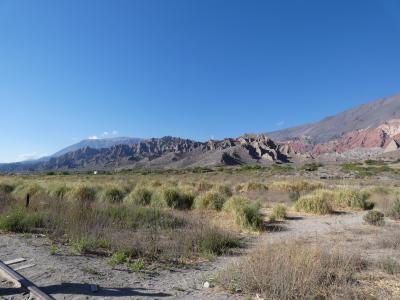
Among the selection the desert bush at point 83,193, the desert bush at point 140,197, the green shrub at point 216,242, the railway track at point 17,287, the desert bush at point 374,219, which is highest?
the desert bush at point 83,193

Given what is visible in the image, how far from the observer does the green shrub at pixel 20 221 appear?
11523 mm

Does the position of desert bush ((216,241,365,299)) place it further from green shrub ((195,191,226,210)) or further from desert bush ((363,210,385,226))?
green shrub ((195,191,226,210))

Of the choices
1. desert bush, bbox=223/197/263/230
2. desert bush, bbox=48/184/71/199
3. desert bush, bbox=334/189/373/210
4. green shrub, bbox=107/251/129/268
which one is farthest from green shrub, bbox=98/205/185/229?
desert bush, bbox=334/189/373/210

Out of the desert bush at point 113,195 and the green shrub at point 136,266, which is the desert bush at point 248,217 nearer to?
the green shrub at point 136,266

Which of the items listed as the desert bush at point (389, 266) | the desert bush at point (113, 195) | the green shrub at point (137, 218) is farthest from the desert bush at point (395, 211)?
the desert bush at point (113, 195)

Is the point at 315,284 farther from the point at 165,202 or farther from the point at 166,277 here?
the point at 165,202

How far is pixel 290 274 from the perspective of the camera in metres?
6.39

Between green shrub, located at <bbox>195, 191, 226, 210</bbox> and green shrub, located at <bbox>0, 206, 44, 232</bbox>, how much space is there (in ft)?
25.2

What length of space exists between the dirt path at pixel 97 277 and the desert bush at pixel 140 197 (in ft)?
28.2

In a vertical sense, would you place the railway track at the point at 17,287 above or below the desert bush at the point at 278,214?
above

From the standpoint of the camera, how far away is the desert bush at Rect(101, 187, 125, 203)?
19419 mm

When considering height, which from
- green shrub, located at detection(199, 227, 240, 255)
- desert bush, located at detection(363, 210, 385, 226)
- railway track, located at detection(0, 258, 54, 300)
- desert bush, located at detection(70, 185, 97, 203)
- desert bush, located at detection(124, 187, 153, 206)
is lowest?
desert bush, located at detection(363, 210, 385, 226)

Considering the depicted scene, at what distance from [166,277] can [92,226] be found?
4.45 metres

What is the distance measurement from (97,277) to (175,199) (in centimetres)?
1169
